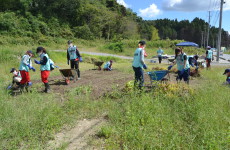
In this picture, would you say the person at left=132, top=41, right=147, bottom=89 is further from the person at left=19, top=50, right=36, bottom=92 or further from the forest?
the forest

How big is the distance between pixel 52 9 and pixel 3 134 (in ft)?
151

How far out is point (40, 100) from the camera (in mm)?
5402

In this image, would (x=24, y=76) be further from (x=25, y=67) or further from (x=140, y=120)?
(x=140, y=120)

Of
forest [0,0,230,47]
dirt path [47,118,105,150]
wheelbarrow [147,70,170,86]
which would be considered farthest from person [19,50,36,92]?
forest [0,0,230,47]

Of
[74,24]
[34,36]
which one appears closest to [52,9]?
[74,24]

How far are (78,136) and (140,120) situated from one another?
1290 millimetres

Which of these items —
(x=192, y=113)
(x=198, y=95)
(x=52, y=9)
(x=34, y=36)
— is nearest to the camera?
(x=192, y=113)

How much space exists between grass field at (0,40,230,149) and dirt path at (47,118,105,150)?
16 cm

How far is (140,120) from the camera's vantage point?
418cm

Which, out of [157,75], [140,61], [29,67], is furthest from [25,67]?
[157,75]

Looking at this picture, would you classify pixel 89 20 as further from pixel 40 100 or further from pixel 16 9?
pixel 40 100

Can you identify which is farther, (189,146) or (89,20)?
(89,20)

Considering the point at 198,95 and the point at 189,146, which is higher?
the point at 198,95

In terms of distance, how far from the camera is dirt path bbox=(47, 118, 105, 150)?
11.3ft
